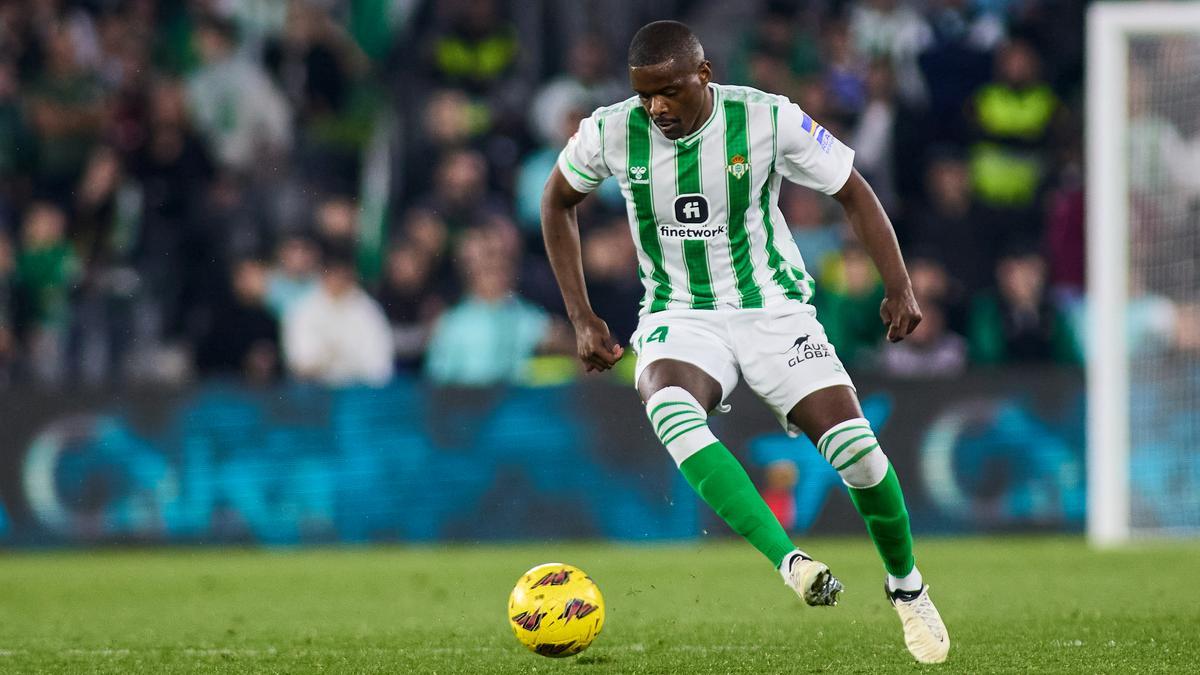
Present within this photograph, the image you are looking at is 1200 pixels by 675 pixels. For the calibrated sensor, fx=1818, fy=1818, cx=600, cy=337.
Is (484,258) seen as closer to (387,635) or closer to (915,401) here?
(915,401)

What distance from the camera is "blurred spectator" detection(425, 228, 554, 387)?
1288 centimetres

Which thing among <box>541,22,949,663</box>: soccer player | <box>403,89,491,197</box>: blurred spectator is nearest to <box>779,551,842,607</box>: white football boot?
<box>541,22,949,663</box>: soccer player

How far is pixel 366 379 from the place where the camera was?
12898 millimetres

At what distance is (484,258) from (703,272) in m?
6.72

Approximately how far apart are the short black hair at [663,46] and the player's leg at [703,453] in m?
1.02

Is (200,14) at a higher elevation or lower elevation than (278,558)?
higher

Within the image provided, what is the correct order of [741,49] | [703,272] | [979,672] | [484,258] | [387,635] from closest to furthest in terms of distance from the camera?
[979,672], [703,272], [387,635], [484,258], [741,49]

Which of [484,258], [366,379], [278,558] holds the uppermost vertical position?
[484,258]

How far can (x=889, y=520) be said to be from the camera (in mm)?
6121

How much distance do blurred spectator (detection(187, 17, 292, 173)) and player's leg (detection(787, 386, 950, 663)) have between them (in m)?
8.87

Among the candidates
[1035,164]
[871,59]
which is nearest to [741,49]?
[871,59]

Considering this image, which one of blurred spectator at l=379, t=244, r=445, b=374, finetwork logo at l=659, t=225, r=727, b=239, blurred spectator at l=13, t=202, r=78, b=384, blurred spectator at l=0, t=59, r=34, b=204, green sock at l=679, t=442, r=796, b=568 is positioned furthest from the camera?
blurred spectator at l=0, t=59, r=34, b=204

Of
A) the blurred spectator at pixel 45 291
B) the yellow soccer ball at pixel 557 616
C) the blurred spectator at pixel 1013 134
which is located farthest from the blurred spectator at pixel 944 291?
the yellow soccer ball at pixel 557 616

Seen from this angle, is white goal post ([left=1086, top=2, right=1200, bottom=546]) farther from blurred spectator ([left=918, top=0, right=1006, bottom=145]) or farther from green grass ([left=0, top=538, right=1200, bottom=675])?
blurred spectator ([left=918, top=0, right=1006, bottom=145])
